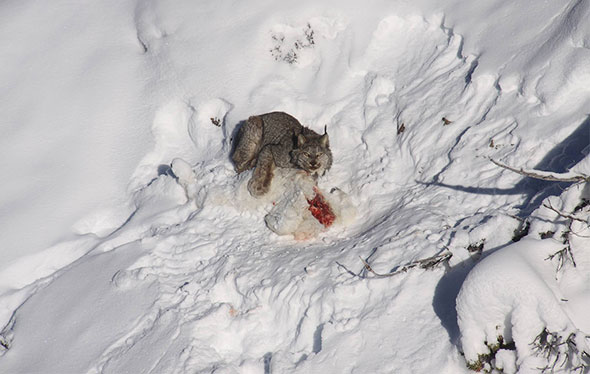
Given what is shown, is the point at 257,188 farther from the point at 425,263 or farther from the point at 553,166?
the point at 553,166

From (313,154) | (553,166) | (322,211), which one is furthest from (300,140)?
(553,166)

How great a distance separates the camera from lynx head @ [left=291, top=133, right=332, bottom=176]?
6.78m

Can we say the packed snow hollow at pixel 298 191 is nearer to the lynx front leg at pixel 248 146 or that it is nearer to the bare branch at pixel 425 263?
the bare branch at pixel 425 263

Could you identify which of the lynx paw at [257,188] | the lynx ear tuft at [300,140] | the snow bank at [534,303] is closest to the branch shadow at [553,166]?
the snow bank at [534,303]

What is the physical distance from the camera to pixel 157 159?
805 cm

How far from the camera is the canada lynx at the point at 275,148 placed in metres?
6.84

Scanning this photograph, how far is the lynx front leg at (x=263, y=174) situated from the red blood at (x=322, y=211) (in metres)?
0.73

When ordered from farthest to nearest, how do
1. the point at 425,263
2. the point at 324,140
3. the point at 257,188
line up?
1. the point at 324,140
2. the point at 257,188
3. the point at 425,263

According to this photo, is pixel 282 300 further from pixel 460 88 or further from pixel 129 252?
pixel 460 88

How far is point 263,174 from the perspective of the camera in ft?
22.8

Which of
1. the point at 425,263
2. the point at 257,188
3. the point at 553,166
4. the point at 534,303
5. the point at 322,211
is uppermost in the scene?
the point at 257,188

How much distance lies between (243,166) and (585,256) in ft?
14.9

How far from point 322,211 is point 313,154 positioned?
82 centimetres

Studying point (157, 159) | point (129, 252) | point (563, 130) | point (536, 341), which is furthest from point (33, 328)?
point (563, 130)
